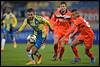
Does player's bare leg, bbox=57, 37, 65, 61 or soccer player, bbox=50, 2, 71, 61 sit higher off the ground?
soccer player, bbox=50, 2, 71, 61

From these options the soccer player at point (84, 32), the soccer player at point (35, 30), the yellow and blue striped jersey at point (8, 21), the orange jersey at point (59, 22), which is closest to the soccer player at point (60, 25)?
the orange jersey at point (59, 22)

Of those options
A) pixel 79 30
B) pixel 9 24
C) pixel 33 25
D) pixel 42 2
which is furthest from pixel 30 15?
pixel 42 2

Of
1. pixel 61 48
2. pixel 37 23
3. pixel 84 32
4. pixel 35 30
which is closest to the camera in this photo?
pixel 37 23

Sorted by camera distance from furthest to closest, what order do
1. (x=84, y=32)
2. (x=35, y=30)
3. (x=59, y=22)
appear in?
(x=59, y=22) < (x=84, y=32) < (x=35, y=30)

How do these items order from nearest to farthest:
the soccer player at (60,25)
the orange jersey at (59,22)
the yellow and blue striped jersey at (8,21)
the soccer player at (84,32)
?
the soccer player at (84,32) → the soccer player at (60,25) → the orange jersey at (59,22) → the yellow and blue striped jersey at (8,21)

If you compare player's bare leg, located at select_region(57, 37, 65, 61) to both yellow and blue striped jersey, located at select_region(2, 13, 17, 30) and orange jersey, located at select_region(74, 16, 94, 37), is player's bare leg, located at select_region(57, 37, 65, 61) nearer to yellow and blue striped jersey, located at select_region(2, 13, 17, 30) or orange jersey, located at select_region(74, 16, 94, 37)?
orange jersey, located at select_region(74, 16, 94, 37)

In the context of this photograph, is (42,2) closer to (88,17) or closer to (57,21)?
(88,17)

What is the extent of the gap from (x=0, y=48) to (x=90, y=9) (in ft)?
38.4

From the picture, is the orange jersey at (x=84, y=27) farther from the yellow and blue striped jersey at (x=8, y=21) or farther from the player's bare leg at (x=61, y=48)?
the yellow and blue striped jersey at (x=8, y=21)

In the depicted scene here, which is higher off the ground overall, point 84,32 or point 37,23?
point 37,23

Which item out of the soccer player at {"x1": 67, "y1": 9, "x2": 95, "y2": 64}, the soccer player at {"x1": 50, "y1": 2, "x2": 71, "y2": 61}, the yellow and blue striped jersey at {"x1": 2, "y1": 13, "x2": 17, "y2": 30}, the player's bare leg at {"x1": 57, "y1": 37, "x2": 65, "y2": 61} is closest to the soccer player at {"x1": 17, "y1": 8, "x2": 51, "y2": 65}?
the soccer player at {"x1": 67, "y1": 9, "x2": 95, "y2": 64}

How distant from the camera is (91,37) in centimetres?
1769

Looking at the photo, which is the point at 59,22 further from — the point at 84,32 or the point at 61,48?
the point at 84,32

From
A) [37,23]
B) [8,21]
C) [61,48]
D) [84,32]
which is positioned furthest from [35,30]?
[8,21]
